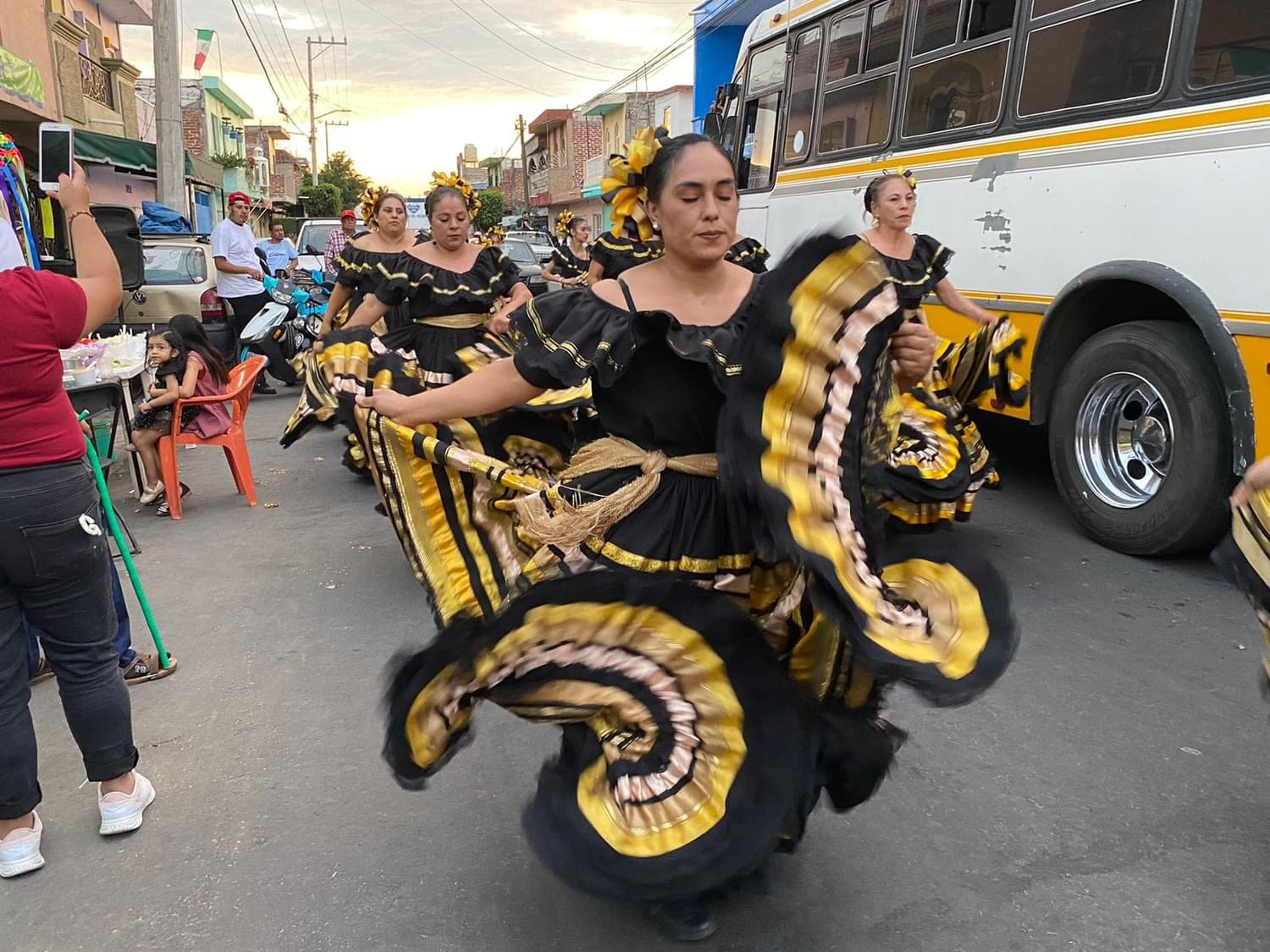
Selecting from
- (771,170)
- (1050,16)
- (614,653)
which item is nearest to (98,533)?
(614,653)

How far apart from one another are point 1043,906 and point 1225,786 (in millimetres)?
1009

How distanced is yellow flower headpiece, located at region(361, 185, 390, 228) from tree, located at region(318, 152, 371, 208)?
183 ft

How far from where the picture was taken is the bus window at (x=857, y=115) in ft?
23.9

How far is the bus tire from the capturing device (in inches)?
195

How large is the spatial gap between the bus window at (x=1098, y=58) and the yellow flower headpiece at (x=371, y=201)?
4.19m

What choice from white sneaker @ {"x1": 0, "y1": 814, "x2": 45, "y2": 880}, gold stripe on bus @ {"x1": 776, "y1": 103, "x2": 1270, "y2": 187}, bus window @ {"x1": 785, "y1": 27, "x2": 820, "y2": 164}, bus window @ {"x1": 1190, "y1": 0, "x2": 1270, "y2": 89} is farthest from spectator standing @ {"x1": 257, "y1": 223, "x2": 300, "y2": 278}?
white sneaker @ {"x1": 0, "y1": 814, "x2": 45, "y2": 880}

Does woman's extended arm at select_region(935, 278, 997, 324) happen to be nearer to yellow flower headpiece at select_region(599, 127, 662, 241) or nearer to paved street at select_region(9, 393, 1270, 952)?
paved street at select_region(9, 393, 1270, 952)

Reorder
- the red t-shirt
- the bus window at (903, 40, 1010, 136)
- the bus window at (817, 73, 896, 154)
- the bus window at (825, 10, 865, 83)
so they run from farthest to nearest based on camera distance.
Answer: the bus window at (825, 10, 865, 83) < the bus window at (817, 73, 896, 154) < the bus window at (903, 40, 1010, 136) < the red t-shirt

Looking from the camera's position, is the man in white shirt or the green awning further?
the green awning

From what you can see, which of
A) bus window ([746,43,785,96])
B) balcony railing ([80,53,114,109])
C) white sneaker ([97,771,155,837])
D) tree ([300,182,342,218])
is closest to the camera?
white sneaker ([97,771,155,837])

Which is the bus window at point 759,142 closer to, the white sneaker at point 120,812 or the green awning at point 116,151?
the white sneaker at point 120,812

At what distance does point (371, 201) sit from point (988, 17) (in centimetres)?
425

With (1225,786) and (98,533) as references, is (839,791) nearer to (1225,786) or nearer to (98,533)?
(1225,786)

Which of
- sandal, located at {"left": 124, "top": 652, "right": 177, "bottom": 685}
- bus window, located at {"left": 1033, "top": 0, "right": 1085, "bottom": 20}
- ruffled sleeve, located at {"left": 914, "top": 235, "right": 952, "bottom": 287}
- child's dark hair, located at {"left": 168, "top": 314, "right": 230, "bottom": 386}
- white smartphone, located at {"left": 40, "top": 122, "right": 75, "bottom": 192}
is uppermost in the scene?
bus window, located at {"left": 1033, "top": 0, "right": 1085, "bottom": 20}
